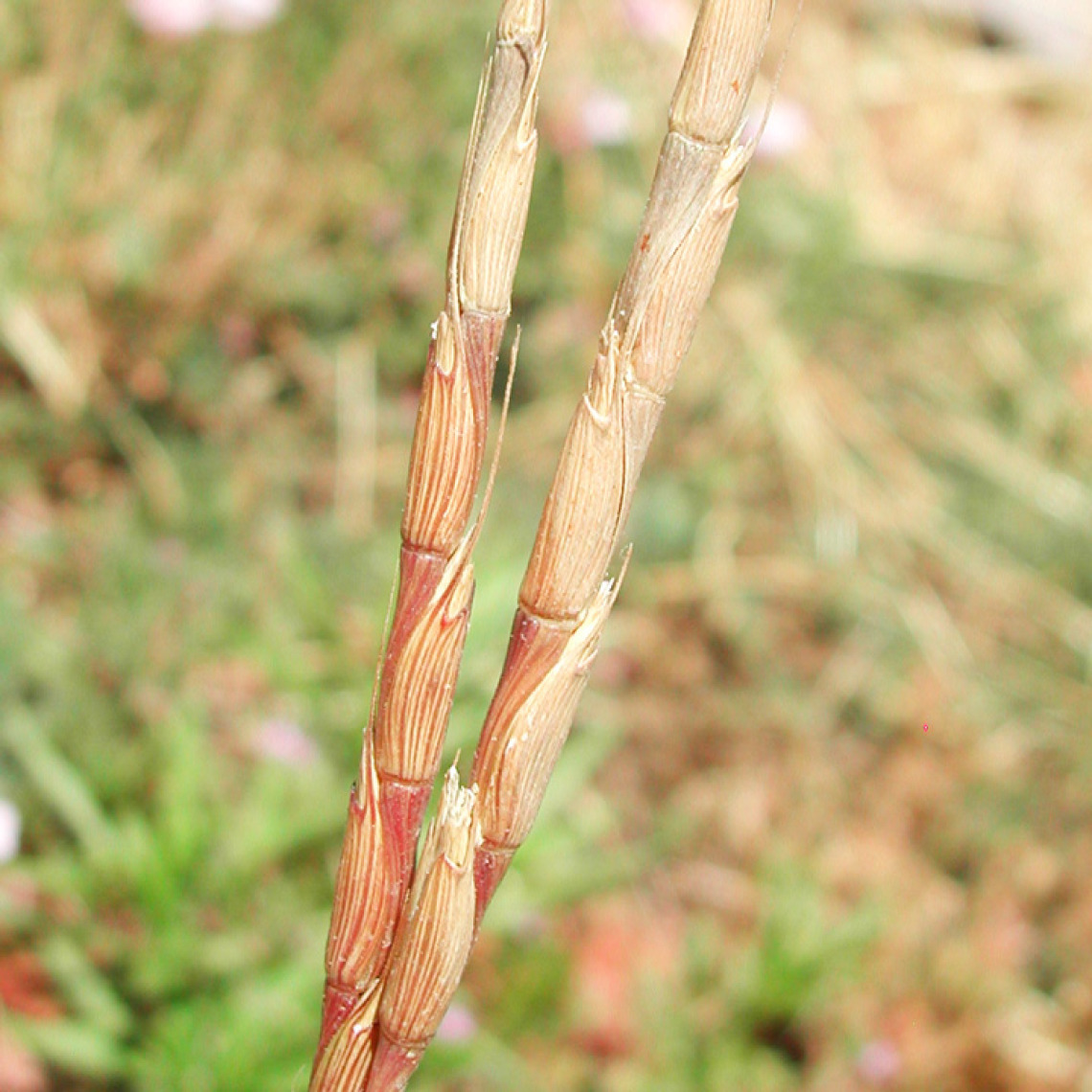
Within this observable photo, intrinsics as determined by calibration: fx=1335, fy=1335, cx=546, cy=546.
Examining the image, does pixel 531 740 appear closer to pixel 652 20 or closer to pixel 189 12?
pixel 189 12

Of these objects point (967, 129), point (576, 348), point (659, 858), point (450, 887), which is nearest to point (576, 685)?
point (450, 887)

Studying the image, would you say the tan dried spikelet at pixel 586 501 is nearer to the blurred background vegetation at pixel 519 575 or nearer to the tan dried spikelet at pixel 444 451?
the tan dried spikelet at pixel 444 451

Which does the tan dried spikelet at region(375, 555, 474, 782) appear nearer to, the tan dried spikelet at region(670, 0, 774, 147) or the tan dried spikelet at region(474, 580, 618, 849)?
the tan dried spikelet at region(474, 580, 618, 849)

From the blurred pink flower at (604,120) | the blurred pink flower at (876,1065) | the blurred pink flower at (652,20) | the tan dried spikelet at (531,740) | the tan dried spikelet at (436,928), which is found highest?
the blurred pink flower at (652,20)

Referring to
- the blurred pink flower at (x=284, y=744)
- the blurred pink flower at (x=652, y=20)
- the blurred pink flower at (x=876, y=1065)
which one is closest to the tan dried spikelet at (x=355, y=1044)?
the blurred pink flower at (x=284, y=744)

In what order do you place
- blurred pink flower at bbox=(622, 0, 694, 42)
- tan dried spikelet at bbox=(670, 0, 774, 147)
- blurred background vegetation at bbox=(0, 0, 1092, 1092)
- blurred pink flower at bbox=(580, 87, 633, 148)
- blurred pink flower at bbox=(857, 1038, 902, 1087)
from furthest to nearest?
1. blurred pink flower at bbox=(622, 0, 694, 42)
2. blurred pink flower at bbox=(580, 87, 633, 148)
3. blurred pink flower at bbox=(857, 1038, 902, 1087)
4. blurred background vegetation at bbox=(0, 0, 1092, 1092)
5. tan dried spikelet at bbox=(670, 0, 774, 147)

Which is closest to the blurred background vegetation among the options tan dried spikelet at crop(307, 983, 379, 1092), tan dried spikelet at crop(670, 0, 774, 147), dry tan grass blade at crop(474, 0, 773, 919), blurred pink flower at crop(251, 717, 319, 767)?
blurred pink flower at crop(251, 717, 319, 767)

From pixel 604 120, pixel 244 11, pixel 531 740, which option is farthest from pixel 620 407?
pixel 604 120
